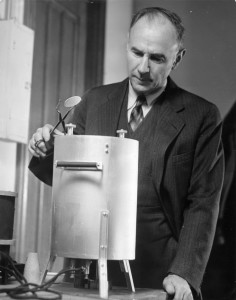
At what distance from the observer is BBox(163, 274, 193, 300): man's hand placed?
4.64 ft

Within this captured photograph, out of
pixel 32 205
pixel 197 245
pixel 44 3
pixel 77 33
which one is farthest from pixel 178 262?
pixel 77 33

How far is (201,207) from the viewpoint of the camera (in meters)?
1.65

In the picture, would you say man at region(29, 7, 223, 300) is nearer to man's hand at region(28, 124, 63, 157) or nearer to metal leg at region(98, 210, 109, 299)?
man's hand at region(28, 124, 63, 157)

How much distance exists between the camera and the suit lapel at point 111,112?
1.77m

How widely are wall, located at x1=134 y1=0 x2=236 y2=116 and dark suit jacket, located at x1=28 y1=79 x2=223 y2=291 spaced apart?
1.24m

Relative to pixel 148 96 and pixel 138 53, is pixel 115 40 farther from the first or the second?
pixel 138 53

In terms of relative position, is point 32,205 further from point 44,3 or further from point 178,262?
point 178,262

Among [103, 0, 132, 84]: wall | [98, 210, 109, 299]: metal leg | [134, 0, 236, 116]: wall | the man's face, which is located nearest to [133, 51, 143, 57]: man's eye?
the man's face

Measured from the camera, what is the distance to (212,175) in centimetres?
170

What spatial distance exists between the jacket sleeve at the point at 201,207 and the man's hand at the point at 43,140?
497 mm

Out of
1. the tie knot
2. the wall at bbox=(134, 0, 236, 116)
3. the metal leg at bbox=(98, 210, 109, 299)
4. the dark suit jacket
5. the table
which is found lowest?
the table

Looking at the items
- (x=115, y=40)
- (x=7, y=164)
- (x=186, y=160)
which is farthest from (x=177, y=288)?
(x=115, y=40)

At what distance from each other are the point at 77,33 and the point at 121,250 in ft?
7.78

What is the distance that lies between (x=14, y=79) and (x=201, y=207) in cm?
139
